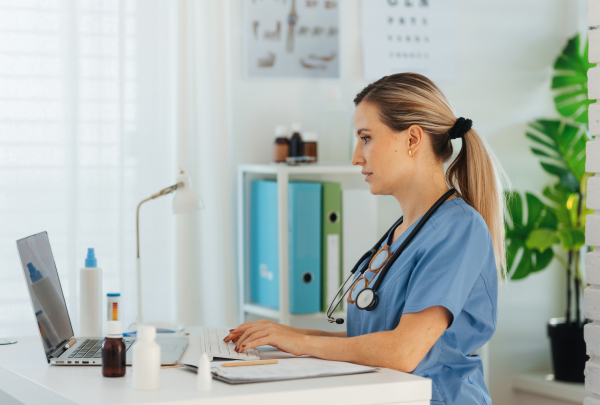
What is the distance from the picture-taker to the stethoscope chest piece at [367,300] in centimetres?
142

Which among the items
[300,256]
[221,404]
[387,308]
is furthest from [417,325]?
[300,256]

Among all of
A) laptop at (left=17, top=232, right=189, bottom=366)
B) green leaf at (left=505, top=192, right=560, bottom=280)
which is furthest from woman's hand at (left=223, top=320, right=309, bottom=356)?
green leaf at (left=505, top=192, right=560, bottom=280)

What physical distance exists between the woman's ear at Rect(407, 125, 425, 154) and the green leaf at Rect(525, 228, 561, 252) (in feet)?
4.26

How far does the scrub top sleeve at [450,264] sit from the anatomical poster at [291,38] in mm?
1228

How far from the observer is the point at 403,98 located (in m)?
1.49

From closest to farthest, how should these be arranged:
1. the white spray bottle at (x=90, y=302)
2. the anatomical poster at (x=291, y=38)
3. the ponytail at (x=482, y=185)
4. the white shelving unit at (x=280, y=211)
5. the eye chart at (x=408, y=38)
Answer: the ponytail at (x=482, y=185), the white spray bottle at (x=90, y=302), the white shelving unit at (x=280, y=211), the anatomical poster at (x=291, y=38), the eye chart at (x=408, y=38)

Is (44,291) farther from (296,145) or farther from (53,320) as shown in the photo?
(296,145)

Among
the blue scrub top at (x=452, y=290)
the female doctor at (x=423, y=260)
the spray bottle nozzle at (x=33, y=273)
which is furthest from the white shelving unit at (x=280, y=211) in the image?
the spray bottle nozzle at (x=33, y=273)

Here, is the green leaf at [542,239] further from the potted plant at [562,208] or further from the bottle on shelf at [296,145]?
the bottle on shelf at [296,145]

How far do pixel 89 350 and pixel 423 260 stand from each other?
71 centimetres

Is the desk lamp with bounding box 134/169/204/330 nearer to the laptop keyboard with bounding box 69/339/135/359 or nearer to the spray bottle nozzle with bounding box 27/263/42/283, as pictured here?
the laptop keyboard with bounding box 69/339/135/359

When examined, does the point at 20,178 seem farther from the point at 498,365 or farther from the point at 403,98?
the point at 498,365

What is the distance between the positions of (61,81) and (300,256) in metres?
0.91

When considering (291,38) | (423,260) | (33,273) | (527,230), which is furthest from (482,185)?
(527,230)
